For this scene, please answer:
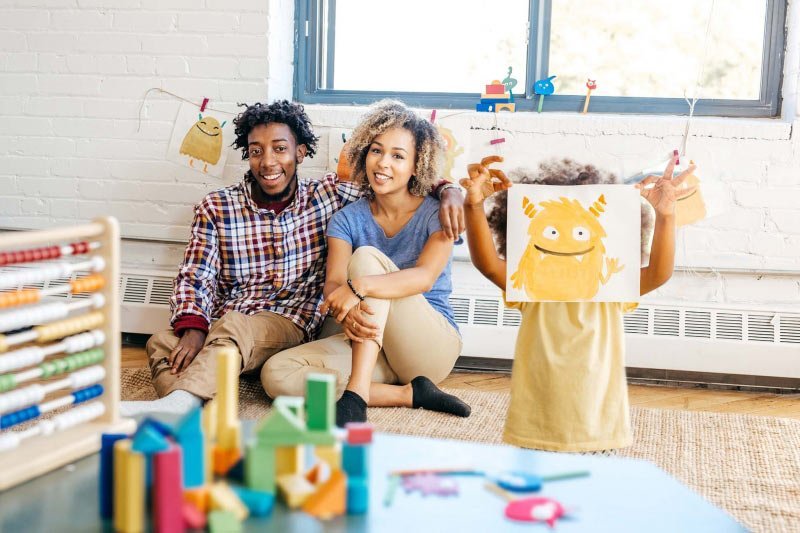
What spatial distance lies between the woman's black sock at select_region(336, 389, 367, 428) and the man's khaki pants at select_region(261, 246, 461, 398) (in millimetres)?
126

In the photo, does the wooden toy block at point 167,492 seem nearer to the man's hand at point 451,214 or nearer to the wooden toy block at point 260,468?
the wooden toy block at point 260,468

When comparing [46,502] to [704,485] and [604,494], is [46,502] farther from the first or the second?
[704,485]

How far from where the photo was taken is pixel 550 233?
1.58 metres

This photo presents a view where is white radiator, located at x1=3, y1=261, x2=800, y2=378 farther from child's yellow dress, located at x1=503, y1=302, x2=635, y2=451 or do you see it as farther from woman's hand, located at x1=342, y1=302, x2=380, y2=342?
child's yellow dress, located at x1=503, y1=302, x2=635, y2=451

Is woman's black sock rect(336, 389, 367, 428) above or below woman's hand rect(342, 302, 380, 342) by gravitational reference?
below

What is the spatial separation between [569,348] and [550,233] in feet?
0.68

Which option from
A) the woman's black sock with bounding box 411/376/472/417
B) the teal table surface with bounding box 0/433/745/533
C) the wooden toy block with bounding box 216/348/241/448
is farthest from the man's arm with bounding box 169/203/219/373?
the wooden toy block with bounding box 216/348/241/448

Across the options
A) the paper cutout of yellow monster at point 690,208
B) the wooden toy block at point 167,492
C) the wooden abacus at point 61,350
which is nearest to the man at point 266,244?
the paper cutout of yellow monster at point 690,208

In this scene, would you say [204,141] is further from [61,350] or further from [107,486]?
[107,486]

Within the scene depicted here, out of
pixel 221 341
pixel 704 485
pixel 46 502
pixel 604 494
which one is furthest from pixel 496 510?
pixel 221 341

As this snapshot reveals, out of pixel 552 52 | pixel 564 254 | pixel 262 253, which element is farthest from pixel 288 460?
pixel 552 52

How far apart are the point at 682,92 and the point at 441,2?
0.80m

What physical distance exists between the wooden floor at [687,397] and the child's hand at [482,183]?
99cm

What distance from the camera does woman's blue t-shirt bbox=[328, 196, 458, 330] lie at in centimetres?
223
